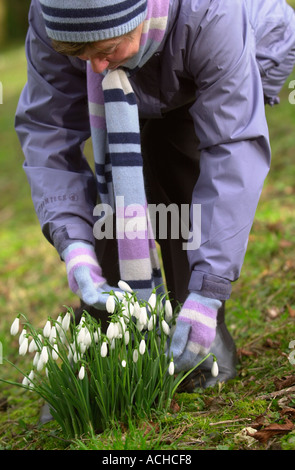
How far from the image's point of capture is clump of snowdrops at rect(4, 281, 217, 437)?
218cm

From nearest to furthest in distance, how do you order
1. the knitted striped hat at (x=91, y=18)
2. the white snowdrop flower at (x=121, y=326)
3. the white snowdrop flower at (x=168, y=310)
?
the knitted striped hat at (x=91, y=18) < the white snowdrop flower at (x=121, y=326) < the white snowdrop flower at (x=168, y=310)

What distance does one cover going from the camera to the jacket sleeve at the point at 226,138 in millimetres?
2219

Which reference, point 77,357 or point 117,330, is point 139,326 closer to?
point 117,330

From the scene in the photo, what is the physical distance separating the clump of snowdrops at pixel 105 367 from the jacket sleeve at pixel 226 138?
0.27m

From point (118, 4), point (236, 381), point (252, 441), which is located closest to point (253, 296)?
point (236, 381)

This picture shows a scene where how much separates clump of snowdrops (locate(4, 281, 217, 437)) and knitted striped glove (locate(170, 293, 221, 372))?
0.16ft

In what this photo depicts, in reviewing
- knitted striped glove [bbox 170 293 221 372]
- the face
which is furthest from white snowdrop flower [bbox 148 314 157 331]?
the face

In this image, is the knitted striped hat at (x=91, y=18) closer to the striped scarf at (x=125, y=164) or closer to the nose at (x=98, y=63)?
the nose at (x=98, y=63)

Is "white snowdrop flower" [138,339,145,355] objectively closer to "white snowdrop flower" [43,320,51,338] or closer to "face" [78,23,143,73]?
"white snowdrop flower" [43,320,51,338]

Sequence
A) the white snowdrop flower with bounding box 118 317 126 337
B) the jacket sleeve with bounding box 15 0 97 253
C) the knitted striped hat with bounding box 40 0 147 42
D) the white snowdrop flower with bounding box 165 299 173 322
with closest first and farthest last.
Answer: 1. the knitted striped hat with bounding box 40 0 147 42
2. the white snowdrop flower with bounding box 118 317 126 337
3. the white snowdrop flower with bounding box 165 299 173 322
4. the jacket sleeve with bounding box 15 0 97 253

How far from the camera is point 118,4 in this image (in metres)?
2.06

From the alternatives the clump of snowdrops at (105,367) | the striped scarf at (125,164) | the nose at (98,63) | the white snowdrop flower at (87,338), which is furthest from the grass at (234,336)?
the nose at (98,63)

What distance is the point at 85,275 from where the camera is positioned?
2.44 metres

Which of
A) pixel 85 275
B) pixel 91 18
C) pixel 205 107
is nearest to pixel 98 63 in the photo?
pixel 91 18
